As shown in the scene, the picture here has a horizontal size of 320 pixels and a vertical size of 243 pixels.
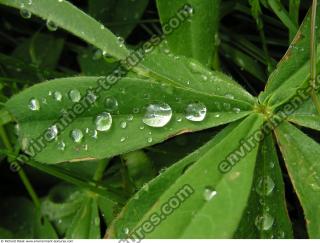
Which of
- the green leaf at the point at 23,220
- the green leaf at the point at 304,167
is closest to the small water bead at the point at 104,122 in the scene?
the green leaf at the point at 304,167

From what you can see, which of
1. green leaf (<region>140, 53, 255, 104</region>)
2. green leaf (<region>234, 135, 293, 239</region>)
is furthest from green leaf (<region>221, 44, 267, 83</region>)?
green leaf (<region>234, 135, 293, 239</region>)

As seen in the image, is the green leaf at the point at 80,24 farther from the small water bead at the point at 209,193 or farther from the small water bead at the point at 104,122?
the small water bead at the point at 209,193

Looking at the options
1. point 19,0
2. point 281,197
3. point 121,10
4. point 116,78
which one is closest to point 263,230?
point 281,197

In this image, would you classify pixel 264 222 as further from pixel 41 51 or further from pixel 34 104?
pixel 41 51

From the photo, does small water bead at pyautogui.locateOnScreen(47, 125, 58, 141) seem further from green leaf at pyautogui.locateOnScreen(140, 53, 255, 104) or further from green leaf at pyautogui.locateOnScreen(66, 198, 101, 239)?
green leaf at pyautogui.locateOnScreen(66, 198, 101, 239)

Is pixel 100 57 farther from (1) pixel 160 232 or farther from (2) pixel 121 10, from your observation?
(1) pixel 160 232
